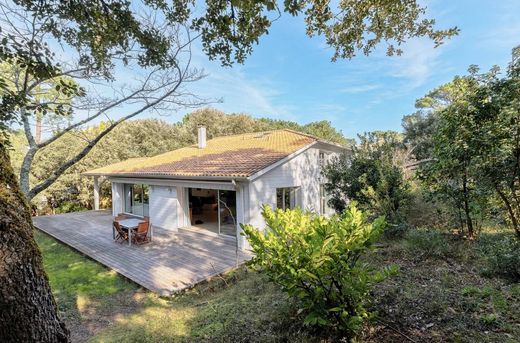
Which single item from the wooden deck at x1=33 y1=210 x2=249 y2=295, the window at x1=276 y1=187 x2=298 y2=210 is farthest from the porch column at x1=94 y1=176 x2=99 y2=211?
the window at x1=276 y1=187 x2=298 y2=210

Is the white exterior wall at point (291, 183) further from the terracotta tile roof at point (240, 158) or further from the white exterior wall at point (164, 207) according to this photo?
the white exterior wall at point (164, 207)

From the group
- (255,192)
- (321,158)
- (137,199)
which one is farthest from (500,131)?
(137,199)

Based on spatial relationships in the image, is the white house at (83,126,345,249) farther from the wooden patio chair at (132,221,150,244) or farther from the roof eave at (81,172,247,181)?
the wooden patio chair at (132,221,150,244)

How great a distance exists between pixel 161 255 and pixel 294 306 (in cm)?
733

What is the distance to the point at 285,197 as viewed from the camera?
42.5ft

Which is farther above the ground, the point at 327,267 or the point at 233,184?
the point at 233,184

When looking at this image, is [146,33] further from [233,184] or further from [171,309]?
[233,184]

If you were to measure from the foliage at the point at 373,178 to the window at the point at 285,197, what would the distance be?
2117mm

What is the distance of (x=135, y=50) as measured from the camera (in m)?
4.72

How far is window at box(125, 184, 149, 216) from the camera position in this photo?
1703 cm

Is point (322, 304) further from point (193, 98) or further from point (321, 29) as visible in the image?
point (193, 98)

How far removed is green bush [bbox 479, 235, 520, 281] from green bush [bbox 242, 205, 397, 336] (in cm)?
345

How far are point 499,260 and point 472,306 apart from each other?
199 cm

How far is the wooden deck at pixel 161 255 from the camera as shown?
8.15 meters
